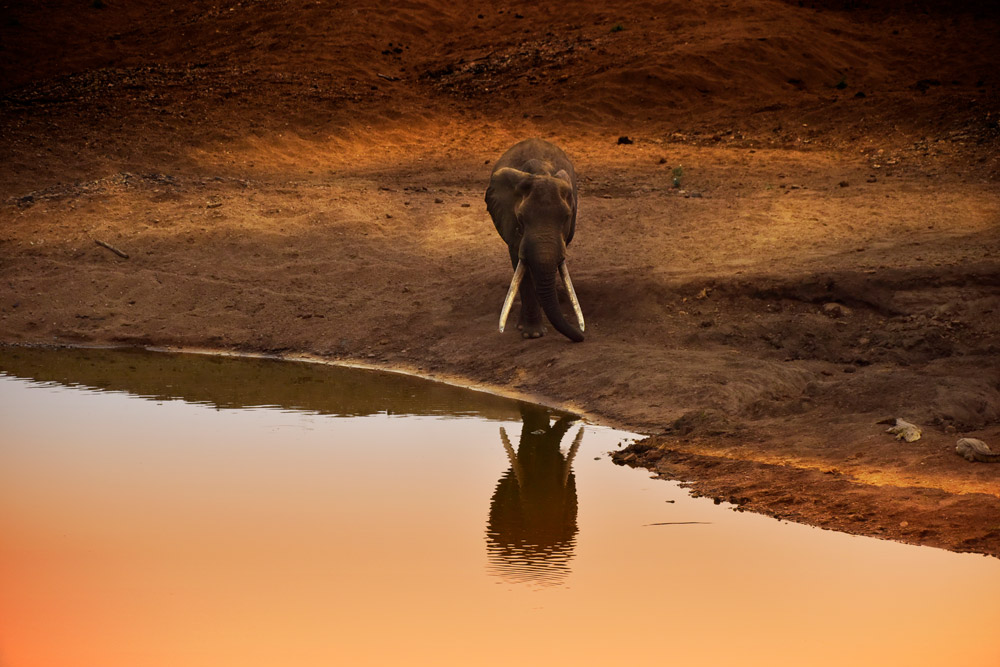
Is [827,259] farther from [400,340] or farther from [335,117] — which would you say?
[335,117]

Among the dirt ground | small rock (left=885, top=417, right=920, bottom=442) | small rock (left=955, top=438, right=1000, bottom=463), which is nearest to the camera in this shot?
small rock (left=955, top=438, right=1000, bottom=463)

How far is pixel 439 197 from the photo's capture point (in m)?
16.3

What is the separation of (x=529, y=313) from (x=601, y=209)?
13.3 ft

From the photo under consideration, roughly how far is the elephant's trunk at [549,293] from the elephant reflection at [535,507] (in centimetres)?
132

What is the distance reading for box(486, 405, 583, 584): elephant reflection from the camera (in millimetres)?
6781

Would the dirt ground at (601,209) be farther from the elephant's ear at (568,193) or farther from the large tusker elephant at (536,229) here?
the elephant's ear at (568,193)

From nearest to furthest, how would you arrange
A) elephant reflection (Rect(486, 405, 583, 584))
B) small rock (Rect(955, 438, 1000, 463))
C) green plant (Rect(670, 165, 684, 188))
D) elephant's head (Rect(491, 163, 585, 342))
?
elephant reflection (Rect(486, 405, 583, 584))
small rock (Rect(955, 438, 1000, 463))
elephant's head (Rect(491, 163, 585, 342))
green plant (Rect(670, 165, 684, 188))

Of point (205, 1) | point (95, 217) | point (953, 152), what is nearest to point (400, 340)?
point (95, 217)

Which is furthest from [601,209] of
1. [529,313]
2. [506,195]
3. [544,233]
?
[544,233]

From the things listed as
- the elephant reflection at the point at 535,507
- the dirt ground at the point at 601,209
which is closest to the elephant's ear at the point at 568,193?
the dirt ground at the point at 601,209

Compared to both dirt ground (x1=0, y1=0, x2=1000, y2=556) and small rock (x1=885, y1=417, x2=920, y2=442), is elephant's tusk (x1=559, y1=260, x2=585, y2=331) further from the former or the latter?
small rock (x1=885, y1=417, x2=920, y2=442)

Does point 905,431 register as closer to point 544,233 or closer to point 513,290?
point 544,233

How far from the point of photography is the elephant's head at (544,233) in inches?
434

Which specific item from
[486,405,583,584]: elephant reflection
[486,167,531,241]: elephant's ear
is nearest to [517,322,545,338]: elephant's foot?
[486,167,531,241]: elephant's ear
